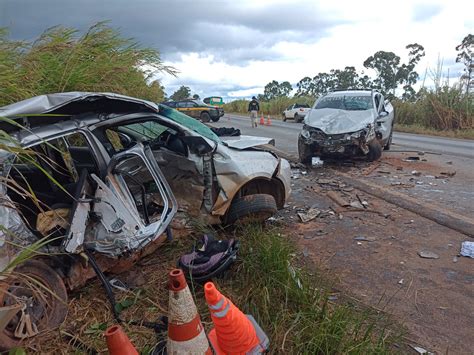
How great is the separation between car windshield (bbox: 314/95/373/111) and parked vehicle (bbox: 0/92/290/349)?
5248 mm

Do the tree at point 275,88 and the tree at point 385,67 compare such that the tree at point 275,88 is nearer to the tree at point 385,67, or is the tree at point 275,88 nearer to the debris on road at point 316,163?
the tree at point 385,67

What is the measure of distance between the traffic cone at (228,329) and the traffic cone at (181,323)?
0.35 ft

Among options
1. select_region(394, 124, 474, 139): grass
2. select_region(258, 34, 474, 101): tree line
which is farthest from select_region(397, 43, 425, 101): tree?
select_region(394, 124, 474, 139): grass

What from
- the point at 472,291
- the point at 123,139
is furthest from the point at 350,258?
the point at 123,139

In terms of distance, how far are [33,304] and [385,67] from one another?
43458 millimetres

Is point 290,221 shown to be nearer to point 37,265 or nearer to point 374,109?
point 37,265

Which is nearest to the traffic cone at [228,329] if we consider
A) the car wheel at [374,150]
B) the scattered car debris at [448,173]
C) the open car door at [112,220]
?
the open car door at [112,220]

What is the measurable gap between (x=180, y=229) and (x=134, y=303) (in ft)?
2.93

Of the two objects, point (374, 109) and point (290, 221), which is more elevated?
point (374, 109)

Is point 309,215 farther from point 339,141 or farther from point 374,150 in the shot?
point 374,150

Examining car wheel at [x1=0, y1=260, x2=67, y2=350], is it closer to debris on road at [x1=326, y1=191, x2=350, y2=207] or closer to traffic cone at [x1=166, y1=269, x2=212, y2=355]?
traffic cone at [x1=166, y1=269, x2=212, y2=355]

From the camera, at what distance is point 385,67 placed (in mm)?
39781

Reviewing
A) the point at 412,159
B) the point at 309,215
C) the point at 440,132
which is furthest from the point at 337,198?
the point at 440,132

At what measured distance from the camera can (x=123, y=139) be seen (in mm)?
5027
